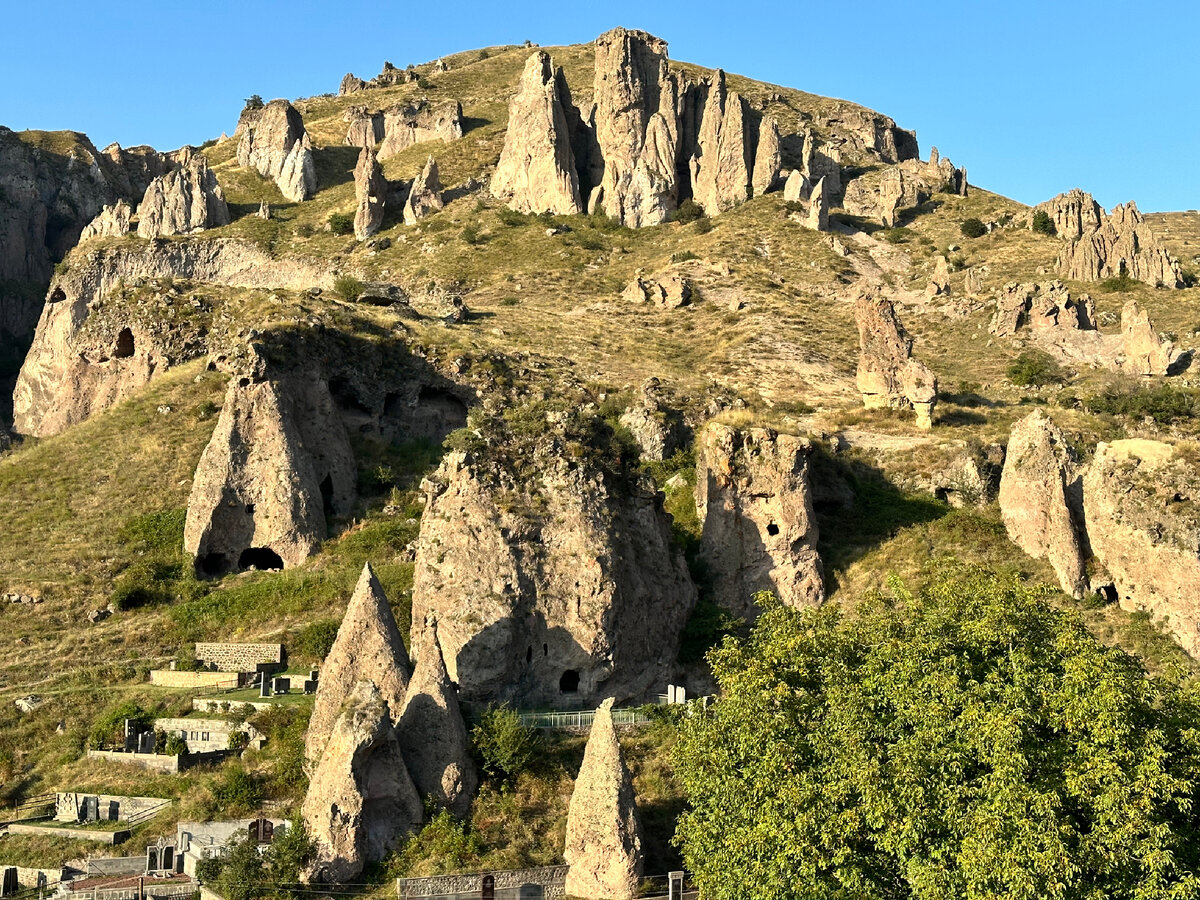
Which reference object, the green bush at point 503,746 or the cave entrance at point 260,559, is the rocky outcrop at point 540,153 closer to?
the cave entrance at point 260,559

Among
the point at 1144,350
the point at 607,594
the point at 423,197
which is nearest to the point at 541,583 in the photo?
the point at 607,594

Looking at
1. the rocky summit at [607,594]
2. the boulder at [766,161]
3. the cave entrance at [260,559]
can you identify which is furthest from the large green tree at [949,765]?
the boulder at [766,161]

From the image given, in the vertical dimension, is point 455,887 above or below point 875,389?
below

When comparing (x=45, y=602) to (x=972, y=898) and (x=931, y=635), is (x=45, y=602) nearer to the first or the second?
(x=931, y=635)

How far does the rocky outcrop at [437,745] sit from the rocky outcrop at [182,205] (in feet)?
249

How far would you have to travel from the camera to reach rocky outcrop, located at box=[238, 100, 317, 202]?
10731 centimetres

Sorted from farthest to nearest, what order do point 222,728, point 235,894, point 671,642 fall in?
point 671,642, point 222,728, point 235,894

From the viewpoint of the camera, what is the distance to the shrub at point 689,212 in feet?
302

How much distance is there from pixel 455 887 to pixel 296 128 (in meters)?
97.6

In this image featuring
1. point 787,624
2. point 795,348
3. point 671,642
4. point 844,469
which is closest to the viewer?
point 787,624

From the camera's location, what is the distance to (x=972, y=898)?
18.9m

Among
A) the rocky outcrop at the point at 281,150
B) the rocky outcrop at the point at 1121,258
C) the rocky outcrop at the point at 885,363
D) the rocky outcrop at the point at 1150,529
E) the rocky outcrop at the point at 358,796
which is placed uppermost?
the rocky outcrop at the point at 281,150

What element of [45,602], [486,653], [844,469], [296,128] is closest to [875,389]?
[844,469]

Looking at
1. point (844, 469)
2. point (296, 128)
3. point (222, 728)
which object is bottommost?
point (222, 728)
